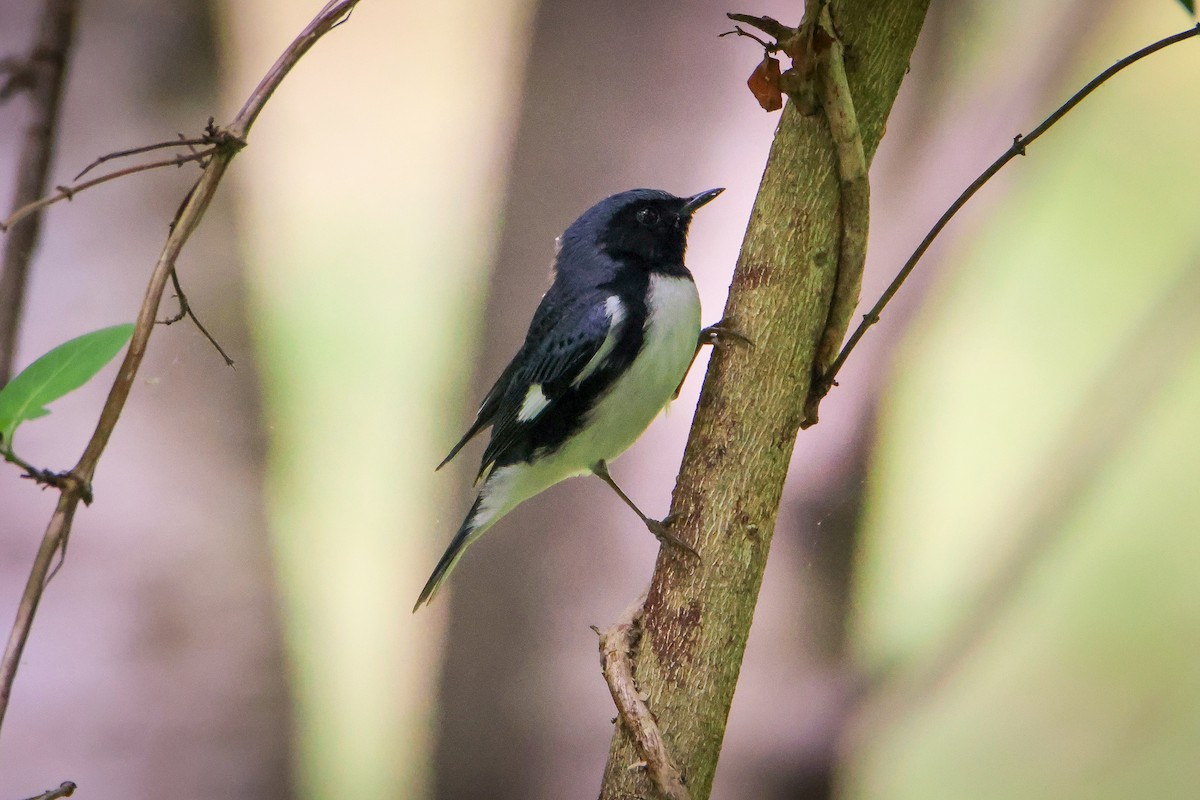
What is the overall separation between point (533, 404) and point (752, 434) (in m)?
0.39

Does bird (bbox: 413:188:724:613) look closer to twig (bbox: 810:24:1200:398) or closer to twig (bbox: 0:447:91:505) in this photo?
twig (bbox: 810:24:1200:398)

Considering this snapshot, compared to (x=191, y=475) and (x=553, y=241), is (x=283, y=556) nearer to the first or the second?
(x=191, y=475)

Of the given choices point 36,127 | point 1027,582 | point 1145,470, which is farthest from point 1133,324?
point 36,127

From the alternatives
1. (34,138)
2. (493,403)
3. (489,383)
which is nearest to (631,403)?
(493,403)

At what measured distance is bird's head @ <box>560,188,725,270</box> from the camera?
51.3 inches

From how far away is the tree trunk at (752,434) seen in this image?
0.93 m

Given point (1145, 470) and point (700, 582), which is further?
point (1145, 470)

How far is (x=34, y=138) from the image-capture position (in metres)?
1.38

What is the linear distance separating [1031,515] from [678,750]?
70cm

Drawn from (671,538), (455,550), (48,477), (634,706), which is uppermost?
(455,550)

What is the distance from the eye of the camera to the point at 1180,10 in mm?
1330

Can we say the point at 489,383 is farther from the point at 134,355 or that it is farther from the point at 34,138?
the point at 34,138

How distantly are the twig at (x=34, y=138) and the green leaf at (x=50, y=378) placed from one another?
0.67 metres

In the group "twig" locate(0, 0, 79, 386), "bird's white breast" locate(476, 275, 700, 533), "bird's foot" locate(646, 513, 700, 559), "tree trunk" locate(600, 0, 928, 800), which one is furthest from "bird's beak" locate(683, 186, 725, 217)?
"twig" locate(0, 0, 79, 386)
